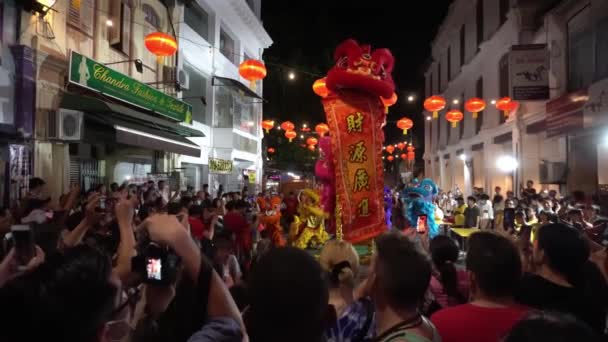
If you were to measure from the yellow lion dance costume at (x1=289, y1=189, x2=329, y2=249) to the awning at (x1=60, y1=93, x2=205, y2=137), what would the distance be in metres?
5.09

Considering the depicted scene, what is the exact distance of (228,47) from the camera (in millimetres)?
22875

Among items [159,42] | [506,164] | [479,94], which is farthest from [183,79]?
[479,94]

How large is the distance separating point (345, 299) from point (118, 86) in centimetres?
1055

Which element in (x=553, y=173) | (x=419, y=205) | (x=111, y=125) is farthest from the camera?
(x=553, y=173)

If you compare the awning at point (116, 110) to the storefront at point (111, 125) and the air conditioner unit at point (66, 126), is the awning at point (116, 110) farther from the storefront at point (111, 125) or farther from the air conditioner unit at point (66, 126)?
the air conditioner unit at point (66, 126)

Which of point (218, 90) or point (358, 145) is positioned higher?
point (218, 90)

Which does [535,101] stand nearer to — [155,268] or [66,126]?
[66,126]

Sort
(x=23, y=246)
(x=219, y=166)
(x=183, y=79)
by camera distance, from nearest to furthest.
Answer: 1. (x=23, y=246)
2. (x=183, y=79)
3. (x=219, y=166)

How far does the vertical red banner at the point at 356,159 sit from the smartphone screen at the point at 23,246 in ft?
19.5

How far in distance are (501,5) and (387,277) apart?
68.6ft

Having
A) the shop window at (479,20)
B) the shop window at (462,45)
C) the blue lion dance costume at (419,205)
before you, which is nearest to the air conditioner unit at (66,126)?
the blue lion dance costume at (419,205)

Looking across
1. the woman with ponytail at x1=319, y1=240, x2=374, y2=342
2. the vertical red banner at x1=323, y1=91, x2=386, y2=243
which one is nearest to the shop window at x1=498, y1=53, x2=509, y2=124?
the vertical red banner at x1=323, y1=91, x2=386, y2=243

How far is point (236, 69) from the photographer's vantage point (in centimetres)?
2355

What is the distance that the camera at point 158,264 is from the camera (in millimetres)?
1887
